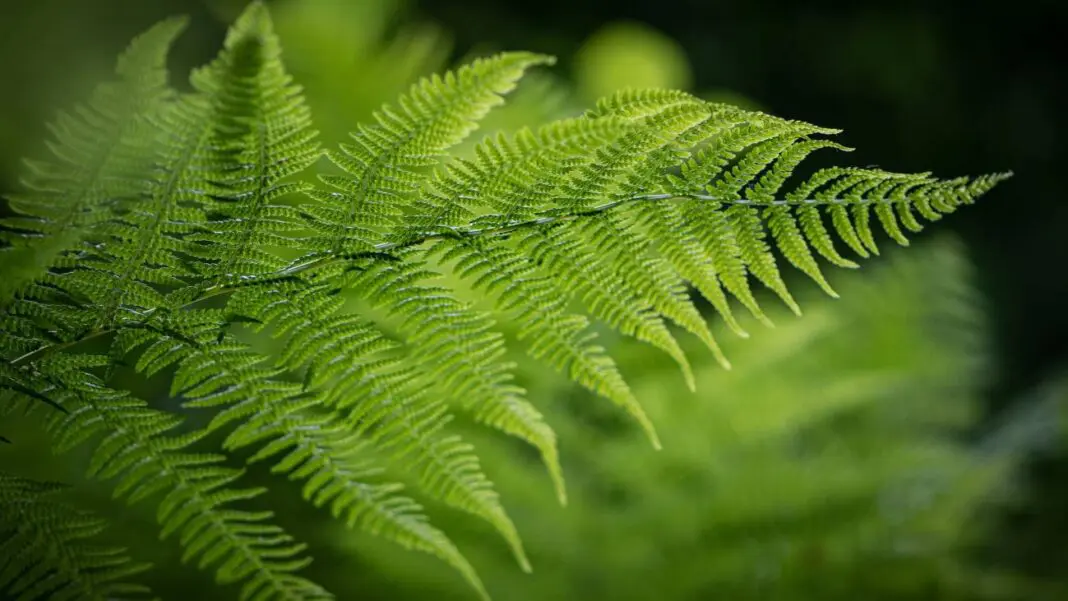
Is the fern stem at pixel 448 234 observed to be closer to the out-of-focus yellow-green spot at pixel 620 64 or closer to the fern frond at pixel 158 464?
the fern frond at pixel 158 464

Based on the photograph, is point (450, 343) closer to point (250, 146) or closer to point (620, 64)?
point (250, 146)

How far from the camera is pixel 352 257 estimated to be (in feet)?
2.68

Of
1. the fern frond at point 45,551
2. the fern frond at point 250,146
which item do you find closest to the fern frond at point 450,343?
the fern frond at point 250,146

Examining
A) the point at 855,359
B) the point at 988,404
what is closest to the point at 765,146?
the point at 855,359

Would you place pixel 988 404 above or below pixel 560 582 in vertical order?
above

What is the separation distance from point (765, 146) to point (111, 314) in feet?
2.27

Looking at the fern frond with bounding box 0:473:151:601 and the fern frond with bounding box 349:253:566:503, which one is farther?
the fern frond with bounding box 349:253:566:503

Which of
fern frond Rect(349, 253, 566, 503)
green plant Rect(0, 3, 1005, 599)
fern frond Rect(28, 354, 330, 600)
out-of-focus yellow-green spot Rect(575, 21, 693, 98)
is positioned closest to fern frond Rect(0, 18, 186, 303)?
green plant Rect(0, 3, 1005, 599)

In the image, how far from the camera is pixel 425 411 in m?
0.82

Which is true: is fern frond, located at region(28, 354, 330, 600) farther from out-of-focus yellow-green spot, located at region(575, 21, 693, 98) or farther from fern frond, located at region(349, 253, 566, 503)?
out-of-focus yellow-green spot, located at region(575, 21, 693, 98)

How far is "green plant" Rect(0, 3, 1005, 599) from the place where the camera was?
0.71m

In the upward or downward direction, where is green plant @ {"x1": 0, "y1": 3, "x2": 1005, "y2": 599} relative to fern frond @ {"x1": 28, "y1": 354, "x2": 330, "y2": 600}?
upward

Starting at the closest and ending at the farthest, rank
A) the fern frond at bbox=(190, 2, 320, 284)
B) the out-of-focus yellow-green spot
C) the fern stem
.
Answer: the fern frond at bbox=(190, 2, 320, 284) → the fern stem → the out-of-focus yellow-green spot

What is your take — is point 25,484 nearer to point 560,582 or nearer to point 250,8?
point 250,8
